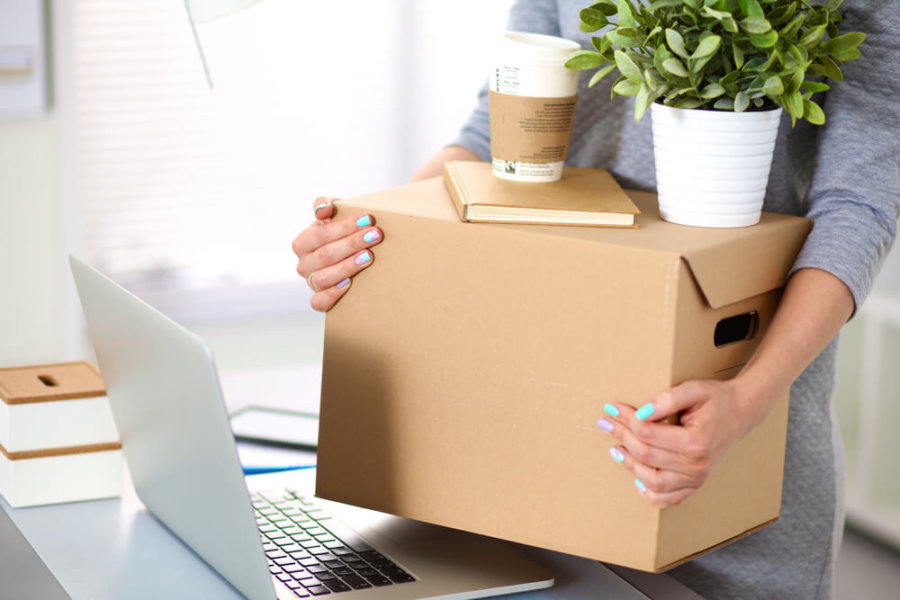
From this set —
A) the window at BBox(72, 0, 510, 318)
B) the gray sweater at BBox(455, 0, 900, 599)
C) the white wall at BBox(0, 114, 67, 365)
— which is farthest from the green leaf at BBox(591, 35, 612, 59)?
the white wall at BBox(0, 114, 67, 365)

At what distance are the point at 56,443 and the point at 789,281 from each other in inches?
27.5

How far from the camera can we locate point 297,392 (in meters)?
1.49

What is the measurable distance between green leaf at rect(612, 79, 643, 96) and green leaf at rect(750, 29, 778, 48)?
9 cm

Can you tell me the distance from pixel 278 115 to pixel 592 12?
A: 2.29m

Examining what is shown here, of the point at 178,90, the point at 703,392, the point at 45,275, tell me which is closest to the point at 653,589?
the point at 703,392

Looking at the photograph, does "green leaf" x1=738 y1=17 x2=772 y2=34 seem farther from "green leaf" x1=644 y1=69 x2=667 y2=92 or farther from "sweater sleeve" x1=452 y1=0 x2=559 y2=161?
"sweater sleeve" x1=452 y1=0 x2=559 y2=161

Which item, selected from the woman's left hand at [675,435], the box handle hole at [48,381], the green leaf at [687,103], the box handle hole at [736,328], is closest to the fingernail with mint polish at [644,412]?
the woman's left hand at [675,435]

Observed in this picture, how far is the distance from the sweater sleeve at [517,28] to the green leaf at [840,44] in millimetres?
417

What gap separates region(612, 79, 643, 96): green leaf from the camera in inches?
33.5

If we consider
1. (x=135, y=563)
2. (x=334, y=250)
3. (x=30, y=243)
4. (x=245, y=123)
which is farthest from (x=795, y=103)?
(x=245, y=123)

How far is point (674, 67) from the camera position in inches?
32.1

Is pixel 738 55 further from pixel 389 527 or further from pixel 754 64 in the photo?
pixel 389 527

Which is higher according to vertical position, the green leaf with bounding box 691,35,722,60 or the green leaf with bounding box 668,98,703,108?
the green leaf with bounding box 691,35,722,60

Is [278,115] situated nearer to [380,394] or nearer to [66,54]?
[66,54]
